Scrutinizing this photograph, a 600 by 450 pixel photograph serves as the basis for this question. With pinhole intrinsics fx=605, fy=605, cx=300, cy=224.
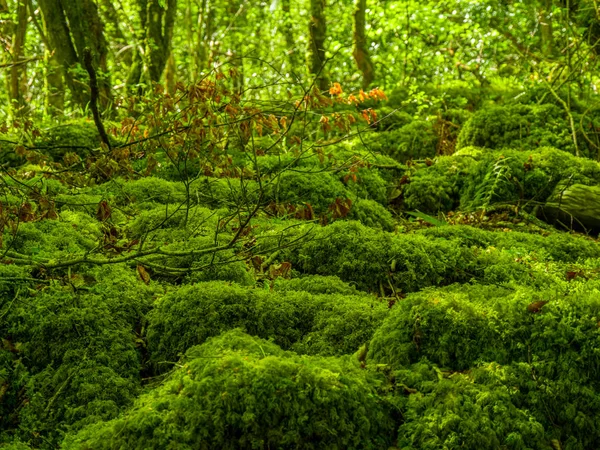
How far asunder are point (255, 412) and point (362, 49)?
1177cm

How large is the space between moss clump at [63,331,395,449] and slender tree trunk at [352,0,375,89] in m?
11.1

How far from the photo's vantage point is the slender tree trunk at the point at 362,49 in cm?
1283

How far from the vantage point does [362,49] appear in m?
13.2

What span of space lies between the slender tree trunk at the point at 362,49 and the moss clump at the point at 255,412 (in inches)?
439

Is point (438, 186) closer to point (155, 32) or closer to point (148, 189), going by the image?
point (148, 189)

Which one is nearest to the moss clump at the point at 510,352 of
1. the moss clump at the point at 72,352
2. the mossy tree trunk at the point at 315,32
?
the moss clump at the point at 72,352

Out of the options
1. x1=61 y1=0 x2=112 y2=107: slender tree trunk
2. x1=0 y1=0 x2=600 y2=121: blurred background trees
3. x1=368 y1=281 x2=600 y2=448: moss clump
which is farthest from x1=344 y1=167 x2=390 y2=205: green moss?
x1=61 y1=0 x2=112 y2=107: slender tree trunk

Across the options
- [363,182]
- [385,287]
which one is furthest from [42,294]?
[363,182]

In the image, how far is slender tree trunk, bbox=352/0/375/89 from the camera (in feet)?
42.1

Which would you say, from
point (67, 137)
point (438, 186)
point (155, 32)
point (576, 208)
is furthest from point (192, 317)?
point (155, 32)

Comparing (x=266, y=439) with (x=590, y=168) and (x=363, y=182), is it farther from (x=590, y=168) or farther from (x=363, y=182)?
(x=590, y=168)

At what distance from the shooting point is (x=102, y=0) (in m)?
12.9

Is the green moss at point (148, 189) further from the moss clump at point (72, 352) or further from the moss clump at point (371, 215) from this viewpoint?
the moss clump at point (72, 352)

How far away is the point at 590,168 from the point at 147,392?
5.94 m
